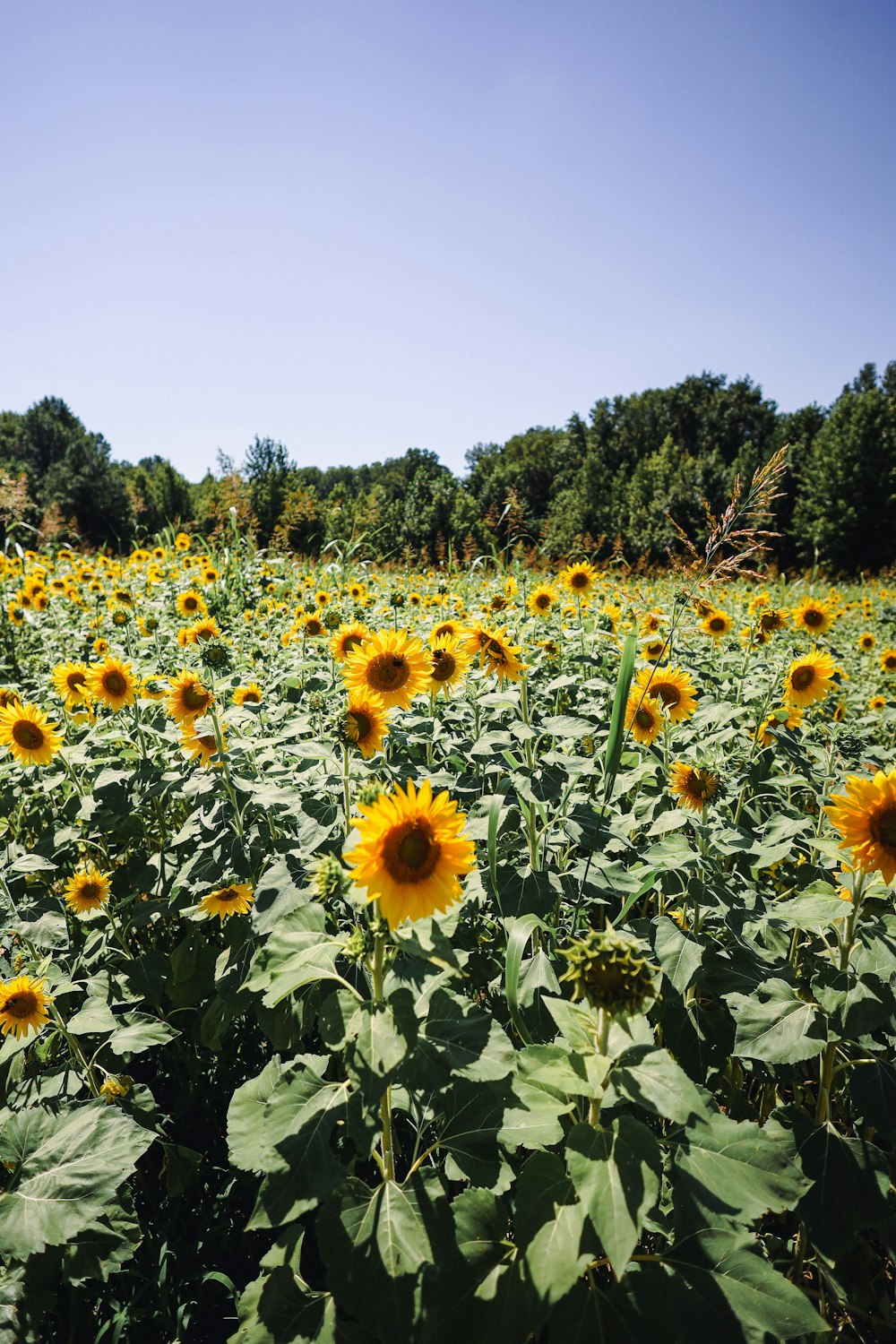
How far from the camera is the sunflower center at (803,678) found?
2.90 meters

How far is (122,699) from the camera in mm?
2912

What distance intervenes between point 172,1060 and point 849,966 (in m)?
2.34

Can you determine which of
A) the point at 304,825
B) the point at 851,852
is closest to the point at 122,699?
the point at 304,825

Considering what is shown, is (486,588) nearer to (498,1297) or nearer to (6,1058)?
(6,1058)

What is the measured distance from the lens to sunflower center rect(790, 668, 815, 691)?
2904 millimetres

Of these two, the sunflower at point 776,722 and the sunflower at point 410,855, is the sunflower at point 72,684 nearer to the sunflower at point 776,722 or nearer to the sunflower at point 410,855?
the sunflower at point 410,855

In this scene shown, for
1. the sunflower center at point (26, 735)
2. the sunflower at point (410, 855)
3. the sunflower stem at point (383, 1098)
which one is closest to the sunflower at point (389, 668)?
the sunflower at point (410, 855)

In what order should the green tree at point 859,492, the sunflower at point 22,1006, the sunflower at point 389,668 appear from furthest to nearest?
the green tree at point 859,492 → the sunflower at point 389,668 → the sunflower at point 22,1006

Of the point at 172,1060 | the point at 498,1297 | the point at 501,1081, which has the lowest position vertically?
the point at 172,1060

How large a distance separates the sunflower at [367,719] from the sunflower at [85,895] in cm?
138

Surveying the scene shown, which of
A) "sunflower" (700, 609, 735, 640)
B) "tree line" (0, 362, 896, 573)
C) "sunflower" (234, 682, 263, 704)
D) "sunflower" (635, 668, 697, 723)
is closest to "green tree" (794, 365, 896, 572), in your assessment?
"tree line" (0, 362, 896, 573)

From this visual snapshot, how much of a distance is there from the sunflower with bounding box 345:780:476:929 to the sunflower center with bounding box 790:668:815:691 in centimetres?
231

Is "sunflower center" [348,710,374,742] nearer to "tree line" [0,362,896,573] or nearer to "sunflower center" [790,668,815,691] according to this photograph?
"sunflower center" [790,668,815,691]

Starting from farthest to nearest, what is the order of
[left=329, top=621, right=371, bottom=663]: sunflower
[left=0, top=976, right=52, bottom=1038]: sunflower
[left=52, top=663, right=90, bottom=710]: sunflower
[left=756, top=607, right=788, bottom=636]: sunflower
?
[left=756, top=607, right=788, bottom=636]: sunflower < [left=52, top=663, right=90, bottom=710]: sunflower < [left=329, top=621, right=371, bottom=663]: sunflower < [left=0, top=976, right=52, bottom=1038]: sunflower
